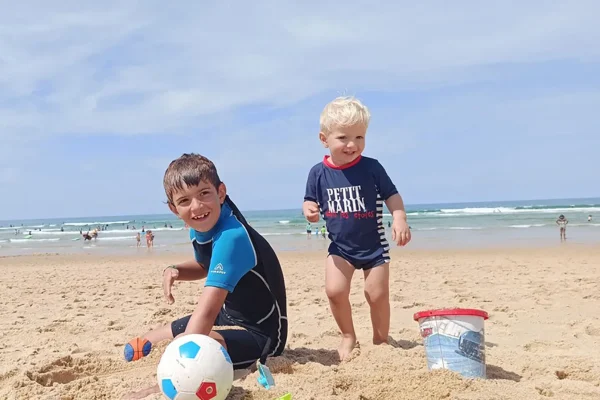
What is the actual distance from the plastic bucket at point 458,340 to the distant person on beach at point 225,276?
0.99 metres

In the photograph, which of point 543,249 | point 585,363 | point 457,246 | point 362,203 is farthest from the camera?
point 457,246

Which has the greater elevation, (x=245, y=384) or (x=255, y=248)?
(x=255, y=248)

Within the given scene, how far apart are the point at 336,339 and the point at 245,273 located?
5.53 feet

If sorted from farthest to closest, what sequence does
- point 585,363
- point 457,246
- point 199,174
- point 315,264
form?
Answer: point 457,246 → point 315,264 → point 585,363 → point 199,174

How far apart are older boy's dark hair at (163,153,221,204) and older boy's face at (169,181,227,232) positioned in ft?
0.10

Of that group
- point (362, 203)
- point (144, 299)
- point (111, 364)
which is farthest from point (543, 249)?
point (111, 364)

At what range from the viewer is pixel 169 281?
355cm

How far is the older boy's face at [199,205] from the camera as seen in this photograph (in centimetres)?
315

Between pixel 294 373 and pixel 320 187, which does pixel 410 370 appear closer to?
pixel 294 373

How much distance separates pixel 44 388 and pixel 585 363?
337cm

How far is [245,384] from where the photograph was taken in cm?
291

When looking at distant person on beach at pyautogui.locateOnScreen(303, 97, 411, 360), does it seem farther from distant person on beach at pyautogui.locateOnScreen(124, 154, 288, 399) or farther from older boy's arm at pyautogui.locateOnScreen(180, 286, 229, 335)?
older boy's arm at pyautogui.locateOnScreen(180, 286, 229, 335)

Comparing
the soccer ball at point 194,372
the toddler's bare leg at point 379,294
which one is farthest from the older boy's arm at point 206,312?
the toddler's bare leg at point 379,294

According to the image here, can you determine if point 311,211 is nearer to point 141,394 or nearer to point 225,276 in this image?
point 225,276
